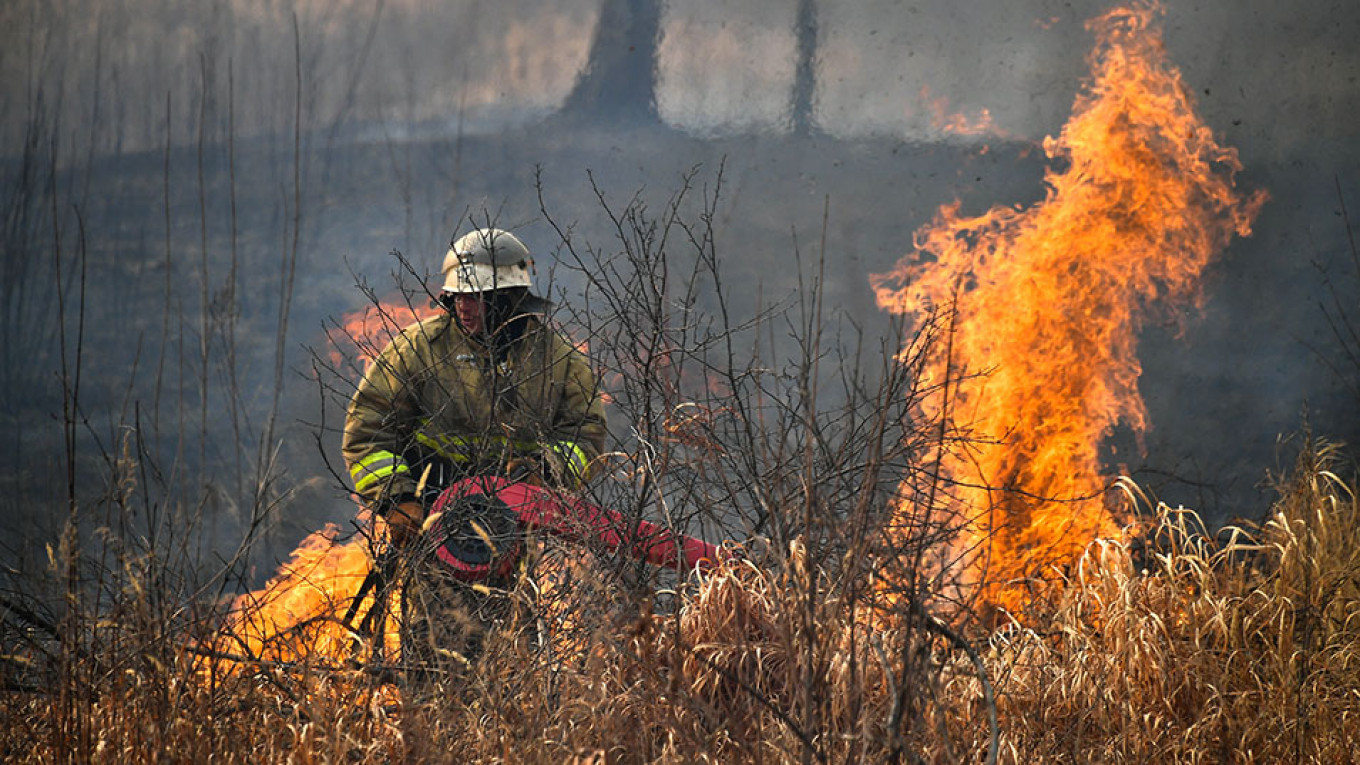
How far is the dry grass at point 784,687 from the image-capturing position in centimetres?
295

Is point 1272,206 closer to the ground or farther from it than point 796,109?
closer to the ground

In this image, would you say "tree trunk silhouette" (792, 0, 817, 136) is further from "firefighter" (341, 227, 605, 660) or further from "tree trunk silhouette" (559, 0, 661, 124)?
"firefighter" (341, 227, 605, 660)

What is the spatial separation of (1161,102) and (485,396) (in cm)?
572

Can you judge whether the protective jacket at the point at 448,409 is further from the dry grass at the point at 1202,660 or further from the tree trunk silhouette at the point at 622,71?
the tree trunk silhouette at the point at 622,71

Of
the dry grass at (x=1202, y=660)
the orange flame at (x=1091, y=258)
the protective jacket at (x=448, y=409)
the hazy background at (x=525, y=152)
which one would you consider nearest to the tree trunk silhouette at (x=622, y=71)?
the hazy background at (x=525, y=152)

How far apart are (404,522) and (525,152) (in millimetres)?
4789

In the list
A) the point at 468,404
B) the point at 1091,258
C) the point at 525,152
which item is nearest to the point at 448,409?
the point at 468,404

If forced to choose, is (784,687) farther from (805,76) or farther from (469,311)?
(805,76)

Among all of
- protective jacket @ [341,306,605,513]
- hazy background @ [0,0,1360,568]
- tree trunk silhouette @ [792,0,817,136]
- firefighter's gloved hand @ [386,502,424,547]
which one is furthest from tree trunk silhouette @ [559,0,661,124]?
firefighter's gloved hand @ [386,502,424,547]

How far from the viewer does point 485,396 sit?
4.98 m

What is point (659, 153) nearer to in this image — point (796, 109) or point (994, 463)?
point (796, 109)

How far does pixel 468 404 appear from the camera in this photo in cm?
443

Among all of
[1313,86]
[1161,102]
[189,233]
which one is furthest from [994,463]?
[189,233]

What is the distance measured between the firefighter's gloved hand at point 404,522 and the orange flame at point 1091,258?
13.8 feet
